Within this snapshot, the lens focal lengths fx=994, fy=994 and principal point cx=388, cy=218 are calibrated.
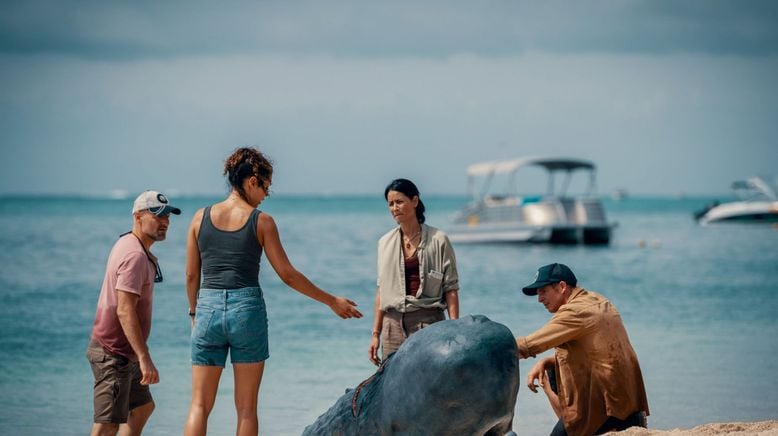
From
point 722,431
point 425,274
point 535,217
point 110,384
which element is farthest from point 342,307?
point 535,217

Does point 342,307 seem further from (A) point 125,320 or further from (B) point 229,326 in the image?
(A) point 125,320

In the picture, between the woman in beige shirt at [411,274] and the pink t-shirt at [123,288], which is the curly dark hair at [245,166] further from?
the woman in beige shirt at [411,274]

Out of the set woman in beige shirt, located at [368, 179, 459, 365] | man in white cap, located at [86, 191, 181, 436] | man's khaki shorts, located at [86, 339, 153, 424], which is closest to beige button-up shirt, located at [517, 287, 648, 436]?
woman in beige shirt, located at [368, 179, 459, 365]

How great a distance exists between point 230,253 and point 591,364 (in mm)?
1876

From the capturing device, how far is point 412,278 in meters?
5.56

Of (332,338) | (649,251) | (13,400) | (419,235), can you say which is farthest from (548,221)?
(419,235)

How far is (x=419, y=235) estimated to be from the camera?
18.3ft

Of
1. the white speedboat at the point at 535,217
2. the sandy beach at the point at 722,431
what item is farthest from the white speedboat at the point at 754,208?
the sandy beach at the point at 722,431

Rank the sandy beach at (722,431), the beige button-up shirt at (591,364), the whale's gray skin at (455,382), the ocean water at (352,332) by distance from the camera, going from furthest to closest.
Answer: the ocean water at (352,332), the sandy beach at (722,431), the beige button-up shirt at (591,364), the whale's gray skin at (455,382)

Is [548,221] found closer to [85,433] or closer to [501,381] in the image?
[85,433]

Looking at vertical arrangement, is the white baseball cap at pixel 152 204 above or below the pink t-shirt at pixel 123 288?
above

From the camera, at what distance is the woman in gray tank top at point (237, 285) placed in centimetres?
476

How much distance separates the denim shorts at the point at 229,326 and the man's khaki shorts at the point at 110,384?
17.1 inches

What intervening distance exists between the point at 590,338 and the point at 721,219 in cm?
5528
